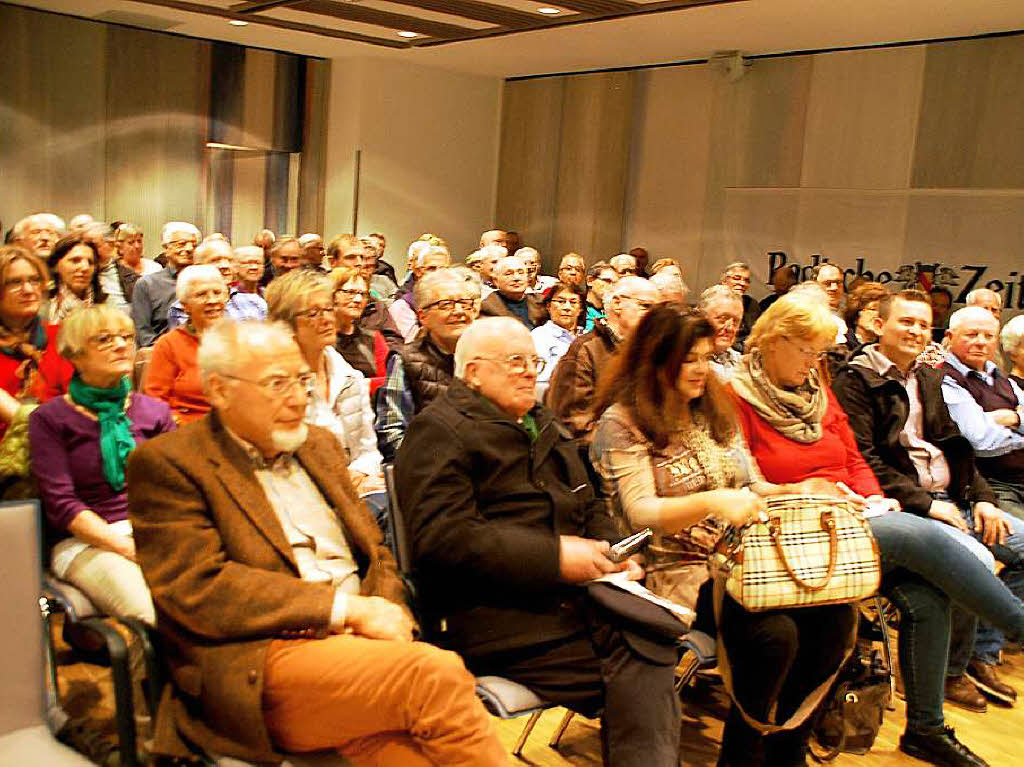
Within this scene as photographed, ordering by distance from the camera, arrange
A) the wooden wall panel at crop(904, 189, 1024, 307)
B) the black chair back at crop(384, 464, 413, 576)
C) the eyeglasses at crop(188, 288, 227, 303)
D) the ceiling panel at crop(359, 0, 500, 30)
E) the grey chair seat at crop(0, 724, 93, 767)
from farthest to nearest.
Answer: the ceiling panel at crop(359, 0, 500, 30) < the wooden wall panel at crop(904, 189, 1024, 307) < the eyeglasses at crop(188, 288, 227, 303) < the black chair back at crop(384, 464, 413, 576) < the grey chair seat at crop(0, 724, 93, 767)

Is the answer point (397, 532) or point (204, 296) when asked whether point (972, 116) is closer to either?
point (204, 296)

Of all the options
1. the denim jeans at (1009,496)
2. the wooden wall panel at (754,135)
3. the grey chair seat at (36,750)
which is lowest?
the grey chair seat at (36,750)

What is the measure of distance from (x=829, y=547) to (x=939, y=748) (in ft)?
3.03

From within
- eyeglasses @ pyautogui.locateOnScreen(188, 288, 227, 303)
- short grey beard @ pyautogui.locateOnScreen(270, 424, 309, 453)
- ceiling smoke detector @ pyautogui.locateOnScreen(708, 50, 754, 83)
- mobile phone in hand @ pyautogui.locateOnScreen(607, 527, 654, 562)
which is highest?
ceiling smoke detector @ pyautogui.locateOnScreen(708, 50, 754, 83)

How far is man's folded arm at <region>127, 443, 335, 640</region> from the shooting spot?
6.49 feet

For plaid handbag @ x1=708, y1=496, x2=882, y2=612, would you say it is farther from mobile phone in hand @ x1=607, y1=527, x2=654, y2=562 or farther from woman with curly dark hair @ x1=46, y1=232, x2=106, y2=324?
woman with curly dark hair @ x1=46, y1=232, x2=106, y2=324

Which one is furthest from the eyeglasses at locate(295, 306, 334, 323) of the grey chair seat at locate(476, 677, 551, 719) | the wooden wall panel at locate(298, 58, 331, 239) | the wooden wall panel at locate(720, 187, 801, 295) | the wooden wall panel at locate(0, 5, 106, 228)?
the wooden wall panel at locate(298, 58, 331, 239)

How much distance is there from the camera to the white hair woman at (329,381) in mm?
3355

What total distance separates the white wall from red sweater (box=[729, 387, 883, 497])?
827cm

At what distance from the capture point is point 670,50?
9.22 meters

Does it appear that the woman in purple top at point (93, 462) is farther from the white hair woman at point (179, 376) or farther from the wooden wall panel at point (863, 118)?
the wooden wall panel at point (863, 118)

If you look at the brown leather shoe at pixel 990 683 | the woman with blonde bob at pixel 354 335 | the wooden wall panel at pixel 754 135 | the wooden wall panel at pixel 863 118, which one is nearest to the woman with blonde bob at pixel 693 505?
the brown leather shoe at pixel 990 683

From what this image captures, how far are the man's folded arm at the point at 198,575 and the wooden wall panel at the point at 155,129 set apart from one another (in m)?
8.80

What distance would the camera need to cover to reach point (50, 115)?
31.6ft
